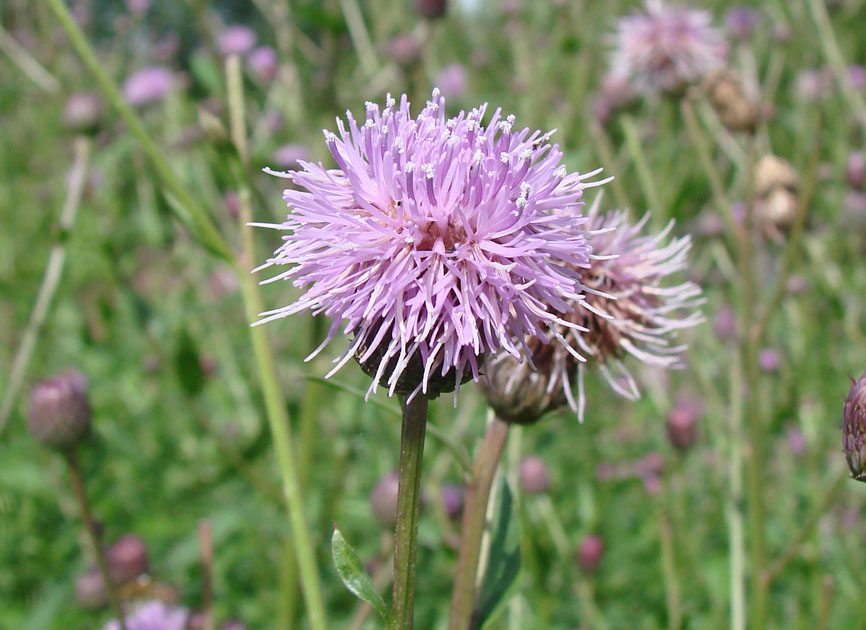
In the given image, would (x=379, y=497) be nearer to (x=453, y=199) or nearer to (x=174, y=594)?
(x=174, y=594)

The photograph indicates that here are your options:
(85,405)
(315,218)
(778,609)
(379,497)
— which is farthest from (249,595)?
(315,218)

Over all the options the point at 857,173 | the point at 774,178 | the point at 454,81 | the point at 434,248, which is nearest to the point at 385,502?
the point at 434,248

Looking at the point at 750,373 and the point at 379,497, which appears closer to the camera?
the point at 750,373

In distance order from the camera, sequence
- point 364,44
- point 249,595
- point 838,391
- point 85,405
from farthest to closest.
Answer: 1. point 838,391
2. point 364,44
3. point 249,595
4. point 85,405

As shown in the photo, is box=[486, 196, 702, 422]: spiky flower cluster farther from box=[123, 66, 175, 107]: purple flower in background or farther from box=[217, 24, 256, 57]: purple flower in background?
box=[123, 66, 175, 107]: purple flower in background

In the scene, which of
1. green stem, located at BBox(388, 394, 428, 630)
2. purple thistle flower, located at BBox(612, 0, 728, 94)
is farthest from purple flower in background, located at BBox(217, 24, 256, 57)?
green stem, located at BBox(388, 394, 428, 630)

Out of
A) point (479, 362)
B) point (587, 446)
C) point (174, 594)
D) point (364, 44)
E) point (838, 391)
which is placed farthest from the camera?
point (838, 391)

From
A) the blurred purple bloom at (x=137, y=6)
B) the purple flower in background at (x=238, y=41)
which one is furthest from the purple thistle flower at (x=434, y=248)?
the blurred purple bloom at (x=137, y=6)
